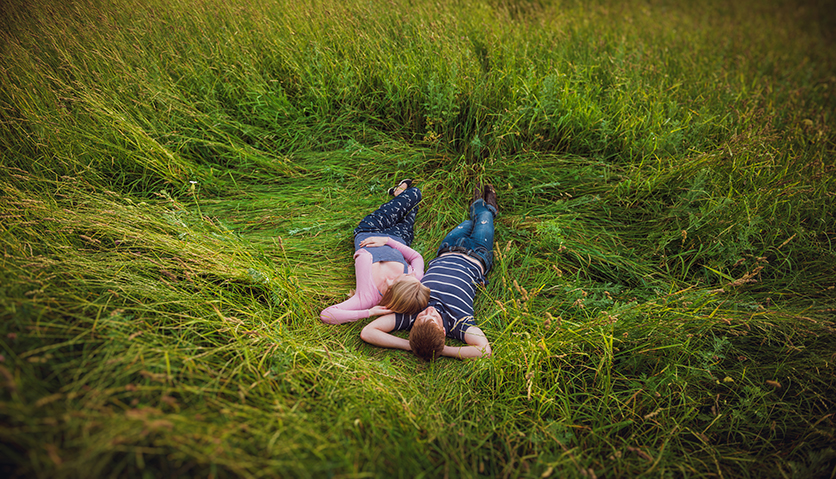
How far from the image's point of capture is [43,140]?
2.90 m

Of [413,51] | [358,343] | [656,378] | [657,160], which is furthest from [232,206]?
[657,160]

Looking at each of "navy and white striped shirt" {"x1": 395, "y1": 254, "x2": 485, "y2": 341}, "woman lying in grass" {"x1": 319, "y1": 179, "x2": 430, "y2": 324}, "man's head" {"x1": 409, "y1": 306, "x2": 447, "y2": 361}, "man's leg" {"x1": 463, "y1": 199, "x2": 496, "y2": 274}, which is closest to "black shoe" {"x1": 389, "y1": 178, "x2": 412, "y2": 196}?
"woman lying in grass" {"x1": 319, "y1": 179, "x2": 430, "y2": 324}

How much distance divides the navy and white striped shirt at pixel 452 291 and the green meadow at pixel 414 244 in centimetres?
23

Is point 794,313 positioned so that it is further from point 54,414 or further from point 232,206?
point 232,206

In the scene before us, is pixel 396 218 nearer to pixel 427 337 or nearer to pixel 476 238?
pixel 476 238

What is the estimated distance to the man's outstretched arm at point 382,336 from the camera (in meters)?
2.48

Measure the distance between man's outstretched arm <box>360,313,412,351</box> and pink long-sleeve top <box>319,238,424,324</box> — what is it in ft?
0.41

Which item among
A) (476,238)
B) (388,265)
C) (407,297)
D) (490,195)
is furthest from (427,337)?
(490,195)

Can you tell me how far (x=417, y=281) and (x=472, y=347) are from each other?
2.01 ft

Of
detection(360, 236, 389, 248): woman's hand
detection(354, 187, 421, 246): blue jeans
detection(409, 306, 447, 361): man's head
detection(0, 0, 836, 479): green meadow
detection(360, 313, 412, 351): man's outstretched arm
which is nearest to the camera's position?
detection(0, 0, 836, 479): green meadow

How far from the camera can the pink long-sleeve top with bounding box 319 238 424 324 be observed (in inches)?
102

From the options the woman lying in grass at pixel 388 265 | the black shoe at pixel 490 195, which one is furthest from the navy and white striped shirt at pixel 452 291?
the black shoe at pixel 490 195

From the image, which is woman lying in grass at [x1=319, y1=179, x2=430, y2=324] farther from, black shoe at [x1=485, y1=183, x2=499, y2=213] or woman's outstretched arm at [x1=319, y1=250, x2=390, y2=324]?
black shoe at [x1=485, y1=183, x2=499, y2=213]

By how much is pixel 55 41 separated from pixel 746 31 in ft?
34.4
